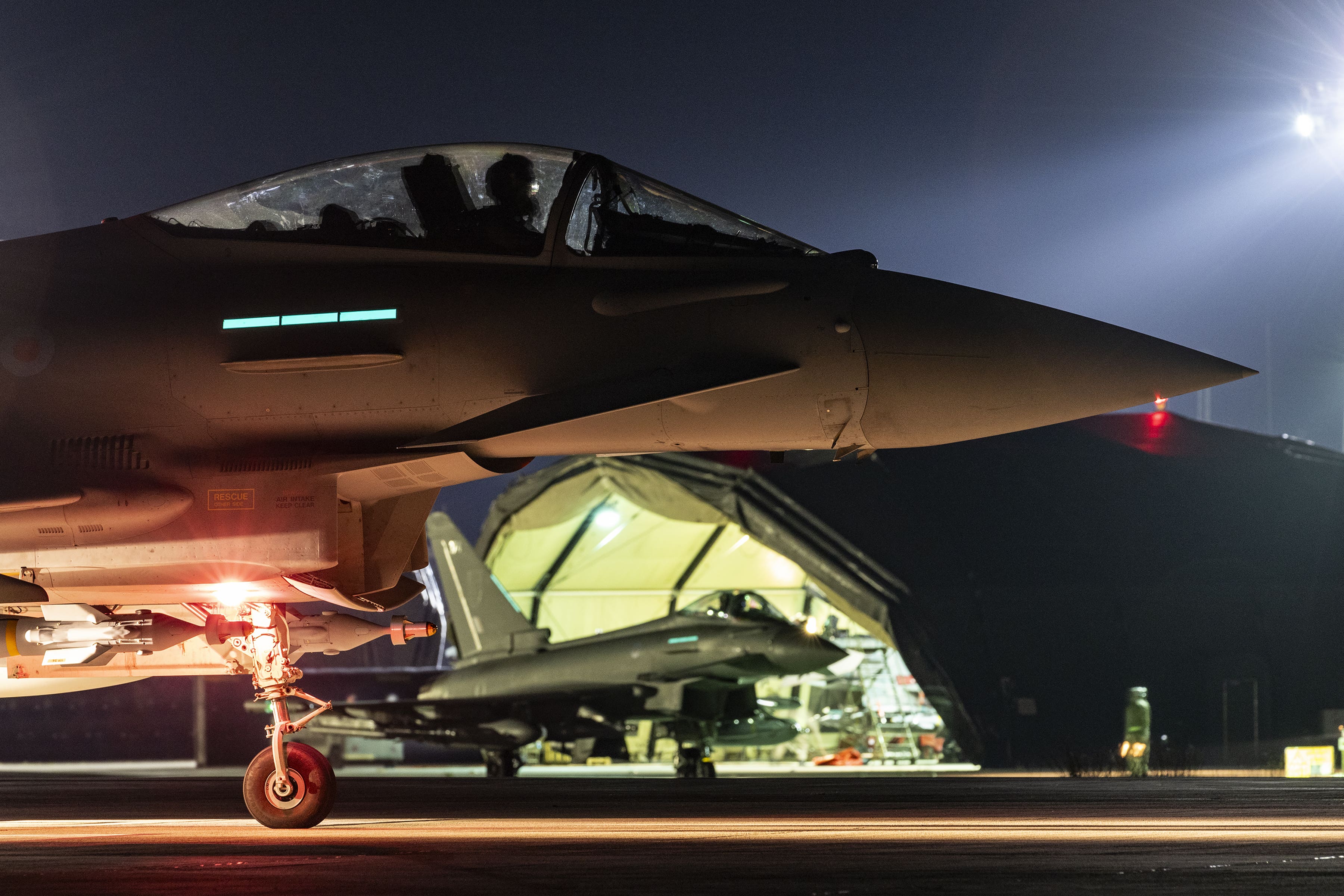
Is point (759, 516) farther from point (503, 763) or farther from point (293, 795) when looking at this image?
point (293, 795)

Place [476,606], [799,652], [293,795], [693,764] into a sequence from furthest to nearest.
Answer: [476,606]
[693,764]
[799,652]
[293,795]

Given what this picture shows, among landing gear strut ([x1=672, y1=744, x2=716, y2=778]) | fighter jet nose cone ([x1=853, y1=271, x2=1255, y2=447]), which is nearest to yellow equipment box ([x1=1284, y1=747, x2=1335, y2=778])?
landing gear strut ([x1=672, y1=744, x2=716, y2=778])

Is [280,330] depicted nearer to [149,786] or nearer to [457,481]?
[457,481]

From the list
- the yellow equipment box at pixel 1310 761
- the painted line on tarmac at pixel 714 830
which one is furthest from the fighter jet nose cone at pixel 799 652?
the painted line on tarmac at pixel 714 830

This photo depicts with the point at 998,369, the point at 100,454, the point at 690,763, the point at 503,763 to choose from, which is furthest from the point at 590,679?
the point at 998,369

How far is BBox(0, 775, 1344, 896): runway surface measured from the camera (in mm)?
3549

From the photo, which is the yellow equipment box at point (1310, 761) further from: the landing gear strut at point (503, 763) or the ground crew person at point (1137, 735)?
the landing gear strut at point (503, 763)

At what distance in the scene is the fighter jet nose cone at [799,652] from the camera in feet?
59.9

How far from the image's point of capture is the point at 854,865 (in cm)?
400

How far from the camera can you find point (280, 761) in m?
5.96

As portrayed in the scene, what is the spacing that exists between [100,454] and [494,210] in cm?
211

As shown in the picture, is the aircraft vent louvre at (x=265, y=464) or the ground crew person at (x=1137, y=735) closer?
the aircraft vent louvre at (x=265, y=464)

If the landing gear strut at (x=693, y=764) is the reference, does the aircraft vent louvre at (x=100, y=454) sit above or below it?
above

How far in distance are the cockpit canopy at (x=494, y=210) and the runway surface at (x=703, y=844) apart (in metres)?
2.55
